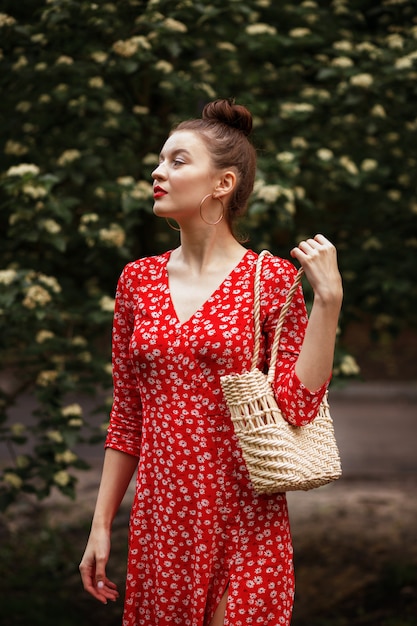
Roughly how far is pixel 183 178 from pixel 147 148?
2461mm

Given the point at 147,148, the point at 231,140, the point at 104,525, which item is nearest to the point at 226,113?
the point at 231,140

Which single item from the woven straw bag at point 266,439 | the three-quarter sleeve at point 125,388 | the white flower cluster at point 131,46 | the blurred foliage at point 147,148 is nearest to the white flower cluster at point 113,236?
the blurred foliage at point 147,148

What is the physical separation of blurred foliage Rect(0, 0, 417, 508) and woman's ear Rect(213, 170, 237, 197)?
1410 millimetres

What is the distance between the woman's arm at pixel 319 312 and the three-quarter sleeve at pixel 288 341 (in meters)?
0.03

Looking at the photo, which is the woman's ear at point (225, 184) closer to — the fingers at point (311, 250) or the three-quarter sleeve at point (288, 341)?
the three-quarter sleeve at point (288, 341)

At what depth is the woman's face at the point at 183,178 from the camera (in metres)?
2.09

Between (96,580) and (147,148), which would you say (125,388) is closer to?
(96,580)

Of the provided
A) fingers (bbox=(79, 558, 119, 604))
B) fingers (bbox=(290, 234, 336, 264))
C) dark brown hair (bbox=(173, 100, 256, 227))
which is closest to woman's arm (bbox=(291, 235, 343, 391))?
fingers (bbox=(290, 234, 336, 264))

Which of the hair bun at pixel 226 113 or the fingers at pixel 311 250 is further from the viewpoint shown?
the hair bun at pixel 226 113

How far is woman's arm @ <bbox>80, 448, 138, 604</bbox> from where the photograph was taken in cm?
221

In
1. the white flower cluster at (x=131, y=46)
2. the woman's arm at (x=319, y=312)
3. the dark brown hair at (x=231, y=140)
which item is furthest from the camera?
the white flower cluster at (x=131, y=46)

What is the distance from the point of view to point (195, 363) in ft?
6.66

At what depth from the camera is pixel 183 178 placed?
209 cm

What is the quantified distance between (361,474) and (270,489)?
5.89 meters
